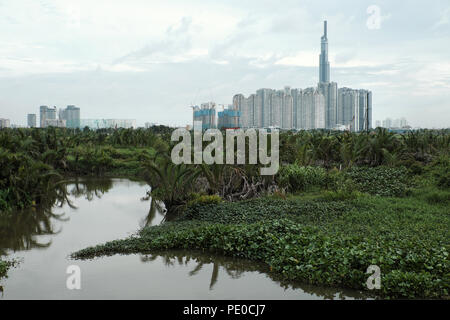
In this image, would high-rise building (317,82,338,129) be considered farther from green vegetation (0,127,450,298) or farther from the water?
the water

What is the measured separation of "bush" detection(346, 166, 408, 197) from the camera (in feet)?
32.3

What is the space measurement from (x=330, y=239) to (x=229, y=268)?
4.65ft

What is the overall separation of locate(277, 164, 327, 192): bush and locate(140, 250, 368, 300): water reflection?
4756mm

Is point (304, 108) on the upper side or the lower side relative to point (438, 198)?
upper

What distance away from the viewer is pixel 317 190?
34.2 ft

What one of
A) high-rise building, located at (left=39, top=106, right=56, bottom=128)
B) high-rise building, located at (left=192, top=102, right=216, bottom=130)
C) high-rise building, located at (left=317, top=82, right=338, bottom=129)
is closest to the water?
high-rise building, located at (left=192, top=102, right=216, bottom=130)

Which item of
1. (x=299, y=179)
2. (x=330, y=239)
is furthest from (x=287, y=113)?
(x=330, y=239)

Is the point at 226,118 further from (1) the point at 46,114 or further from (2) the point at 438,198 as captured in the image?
(2) the point at 438,198

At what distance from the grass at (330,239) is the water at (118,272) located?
185mm

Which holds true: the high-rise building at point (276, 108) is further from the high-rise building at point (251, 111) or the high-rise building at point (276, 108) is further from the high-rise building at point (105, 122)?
the high-rise building at point (105, 122)

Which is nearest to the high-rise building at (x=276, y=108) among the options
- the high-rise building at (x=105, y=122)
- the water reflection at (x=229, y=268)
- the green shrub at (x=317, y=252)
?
the high-rise building at (x=105, y=122)

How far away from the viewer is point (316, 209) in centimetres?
798
